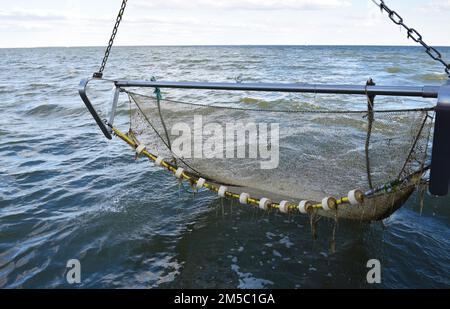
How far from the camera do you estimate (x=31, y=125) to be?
614 inches

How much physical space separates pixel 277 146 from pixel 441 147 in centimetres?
308

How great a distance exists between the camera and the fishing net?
16.5ft

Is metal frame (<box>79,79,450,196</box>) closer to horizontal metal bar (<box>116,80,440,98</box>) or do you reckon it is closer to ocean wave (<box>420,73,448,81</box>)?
horizontal metal bar (<box>116,80,440,98</box>)

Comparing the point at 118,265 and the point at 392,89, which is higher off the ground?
the point at 392,89

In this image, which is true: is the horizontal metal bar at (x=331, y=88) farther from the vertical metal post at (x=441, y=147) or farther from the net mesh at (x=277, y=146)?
the net mesh at (x=277, y=146)

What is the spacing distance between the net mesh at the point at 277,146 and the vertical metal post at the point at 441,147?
1.19 metres

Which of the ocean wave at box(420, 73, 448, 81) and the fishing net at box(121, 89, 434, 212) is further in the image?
the ocean wave at box(420, 73, 448, 81)

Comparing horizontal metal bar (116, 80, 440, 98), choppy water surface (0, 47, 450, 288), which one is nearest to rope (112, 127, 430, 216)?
choppy water surface (0, 47, 450, 288)

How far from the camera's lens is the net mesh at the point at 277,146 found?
16.6ft

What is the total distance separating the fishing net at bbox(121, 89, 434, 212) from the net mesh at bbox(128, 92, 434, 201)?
0.01 m

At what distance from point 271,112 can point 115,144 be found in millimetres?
8063

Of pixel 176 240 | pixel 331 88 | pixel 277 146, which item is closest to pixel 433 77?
pixel 277 146
